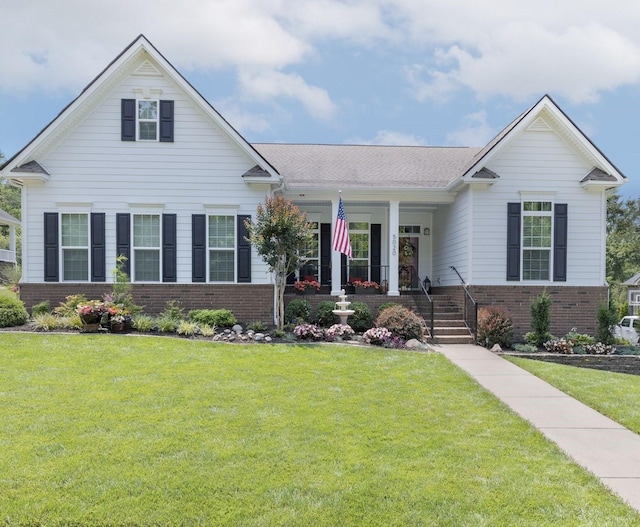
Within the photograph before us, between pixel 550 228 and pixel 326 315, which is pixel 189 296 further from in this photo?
pixel 550 228

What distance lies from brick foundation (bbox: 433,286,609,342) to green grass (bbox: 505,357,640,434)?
10.4 ft

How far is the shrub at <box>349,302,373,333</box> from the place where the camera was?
12.6m

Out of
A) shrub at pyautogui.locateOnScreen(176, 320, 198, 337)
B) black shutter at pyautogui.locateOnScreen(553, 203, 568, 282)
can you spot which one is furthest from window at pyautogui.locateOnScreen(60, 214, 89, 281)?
black shutter at pyautogui.locateOnScreen(553, 203, 568, 282)

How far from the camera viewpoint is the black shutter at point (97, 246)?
1286 cm

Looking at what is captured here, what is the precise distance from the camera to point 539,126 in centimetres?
1319

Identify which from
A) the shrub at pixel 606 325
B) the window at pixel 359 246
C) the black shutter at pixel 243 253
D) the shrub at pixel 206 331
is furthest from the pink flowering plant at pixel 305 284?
the shrub at pixel 606 325

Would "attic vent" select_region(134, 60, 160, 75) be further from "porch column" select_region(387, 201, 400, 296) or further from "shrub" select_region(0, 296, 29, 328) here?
"porch column" select_region(387, 201, 400, 296)

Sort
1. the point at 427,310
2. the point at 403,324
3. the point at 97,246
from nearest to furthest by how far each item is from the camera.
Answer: the point at 403,324 → the point at 97,246 → the point at 427,310

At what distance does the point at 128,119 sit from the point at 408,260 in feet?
33.6

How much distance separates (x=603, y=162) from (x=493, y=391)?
907 centimetres

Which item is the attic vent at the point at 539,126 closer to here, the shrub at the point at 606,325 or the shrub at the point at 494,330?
the shrub at the point at 606,325

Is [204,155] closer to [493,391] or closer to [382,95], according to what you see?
[382,95]

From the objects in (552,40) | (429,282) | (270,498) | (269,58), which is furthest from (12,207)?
(270,498)

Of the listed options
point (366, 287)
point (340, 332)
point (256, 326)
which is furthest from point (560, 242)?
point (256, 326)
